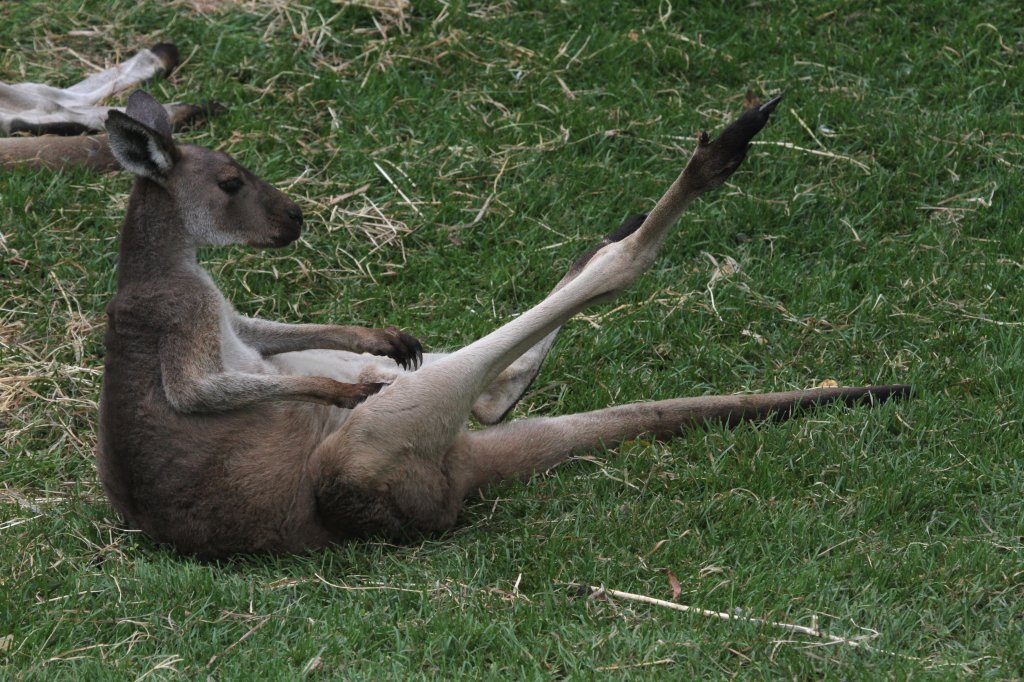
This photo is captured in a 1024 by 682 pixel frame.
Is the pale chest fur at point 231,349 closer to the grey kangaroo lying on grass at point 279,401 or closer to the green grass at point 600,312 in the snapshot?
the grey kangaroo lying on grass at point 279,401

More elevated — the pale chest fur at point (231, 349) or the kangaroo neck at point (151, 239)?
the kangaroo neck at point (151, 239)

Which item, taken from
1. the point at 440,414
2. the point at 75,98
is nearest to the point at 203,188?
the point at 440,414

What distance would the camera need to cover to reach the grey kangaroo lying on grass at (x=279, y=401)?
13.6ft

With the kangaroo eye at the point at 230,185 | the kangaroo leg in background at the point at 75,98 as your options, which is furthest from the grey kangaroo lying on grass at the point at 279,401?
the kangaroo leg in background at the point at 75,98

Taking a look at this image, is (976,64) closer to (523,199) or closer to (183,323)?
(523,199)

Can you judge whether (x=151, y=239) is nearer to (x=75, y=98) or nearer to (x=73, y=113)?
(x=73, y=113)

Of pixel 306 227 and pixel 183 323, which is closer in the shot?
pixel 183 323

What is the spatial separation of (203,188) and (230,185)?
0.32 ft

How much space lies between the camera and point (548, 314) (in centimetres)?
437

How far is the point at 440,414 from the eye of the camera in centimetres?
423

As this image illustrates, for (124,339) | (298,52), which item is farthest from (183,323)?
(298,52)

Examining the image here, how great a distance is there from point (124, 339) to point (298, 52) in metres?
3.34

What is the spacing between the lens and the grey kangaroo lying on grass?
4.14 m

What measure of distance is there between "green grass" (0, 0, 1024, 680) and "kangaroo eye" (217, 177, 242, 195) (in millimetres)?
1191
